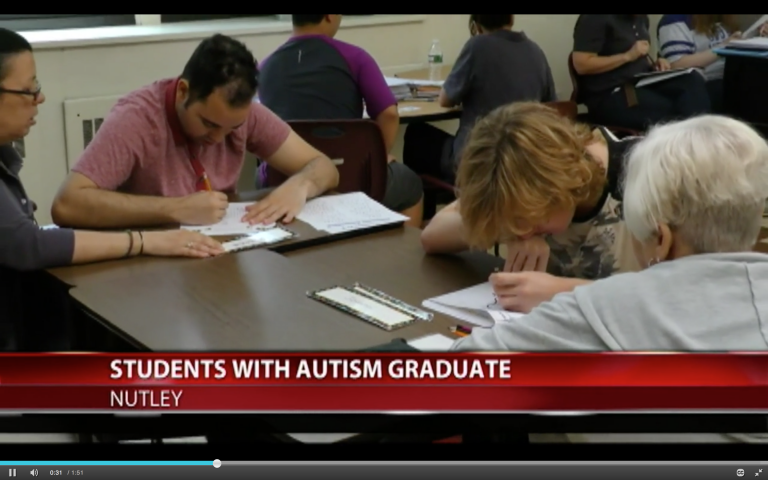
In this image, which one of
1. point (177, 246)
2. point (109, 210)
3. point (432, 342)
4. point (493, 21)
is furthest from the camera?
point (493, 21)

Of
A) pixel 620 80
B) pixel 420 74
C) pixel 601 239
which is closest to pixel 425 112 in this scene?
pixel 420 74

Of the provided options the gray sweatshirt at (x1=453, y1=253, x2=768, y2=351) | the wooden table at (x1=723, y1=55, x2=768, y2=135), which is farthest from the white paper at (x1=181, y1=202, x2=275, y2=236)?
the wooden table at (x1=723, y1=55, x2=768, y2=135)

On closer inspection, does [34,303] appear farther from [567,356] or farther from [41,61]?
[41,61]

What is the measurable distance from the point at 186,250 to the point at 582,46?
2649 mm

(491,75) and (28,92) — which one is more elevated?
(28,92)

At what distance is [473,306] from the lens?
1.78m

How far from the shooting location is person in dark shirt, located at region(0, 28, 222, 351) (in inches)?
75.1

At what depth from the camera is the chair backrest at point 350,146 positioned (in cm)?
287

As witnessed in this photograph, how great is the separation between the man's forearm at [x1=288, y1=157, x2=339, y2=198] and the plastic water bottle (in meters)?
1.92

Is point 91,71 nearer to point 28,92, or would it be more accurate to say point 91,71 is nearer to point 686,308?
point 28,92

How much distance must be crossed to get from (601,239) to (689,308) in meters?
0.63

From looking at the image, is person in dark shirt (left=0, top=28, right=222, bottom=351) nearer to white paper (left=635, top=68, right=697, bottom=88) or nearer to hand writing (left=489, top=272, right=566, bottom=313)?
hand writing (left=489, top=272, right=566, bottom=313)
